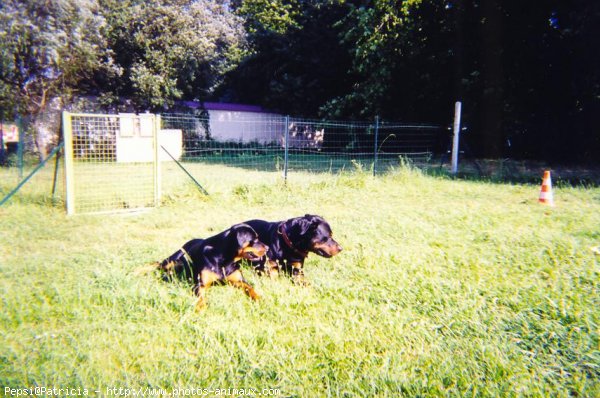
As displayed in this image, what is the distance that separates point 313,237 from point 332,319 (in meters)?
0.87

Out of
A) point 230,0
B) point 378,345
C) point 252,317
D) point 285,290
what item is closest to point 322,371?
point 378,345

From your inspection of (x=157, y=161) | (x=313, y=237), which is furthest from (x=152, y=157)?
(x=313, y=237)

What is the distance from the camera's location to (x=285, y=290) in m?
2.56

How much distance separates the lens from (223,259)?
104 inches

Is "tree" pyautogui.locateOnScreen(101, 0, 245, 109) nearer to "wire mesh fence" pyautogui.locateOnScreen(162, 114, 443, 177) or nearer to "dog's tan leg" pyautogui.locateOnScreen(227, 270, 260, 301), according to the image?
"wire mesh fence" pyautogui.locateOnScreen(162, 114, 443, 177)

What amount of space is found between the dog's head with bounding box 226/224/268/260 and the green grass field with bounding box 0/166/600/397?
0.24m

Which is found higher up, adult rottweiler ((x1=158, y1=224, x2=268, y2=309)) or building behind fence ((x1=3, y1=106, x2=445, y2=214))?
building behind fence ((x1=3, y1=106, x2=445, y2=214))

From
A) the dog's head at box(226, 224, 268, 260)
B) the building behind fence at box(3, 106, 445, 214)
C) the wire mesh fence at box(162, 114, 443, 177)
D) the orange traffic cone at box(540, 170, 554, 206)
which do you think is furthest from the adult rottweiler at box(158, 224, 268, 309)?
the wire mesh fence at box(162, 114, 443, 177)

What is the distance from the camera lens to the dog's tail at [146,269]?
2895 millimetres

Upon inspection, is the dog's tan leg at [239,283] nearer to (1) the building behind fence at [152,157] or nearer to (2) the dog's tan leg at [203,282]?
(2) the dog's tan leg at [203,282]

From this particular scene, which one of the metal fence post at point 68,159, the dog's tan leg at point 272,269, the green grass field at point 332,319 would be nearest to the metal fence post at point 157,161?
the metal fence post at point 68,159

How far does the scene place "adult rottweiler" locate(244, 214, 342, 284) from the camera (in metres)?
2.96

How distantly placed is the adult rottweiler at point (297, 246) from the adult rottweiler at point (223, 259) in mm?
267

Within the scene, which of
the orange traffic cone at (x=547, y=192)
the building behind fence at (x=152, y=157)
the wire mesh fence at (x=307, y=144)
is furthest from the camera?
the wire mesh fence at (x=307, y=144)
